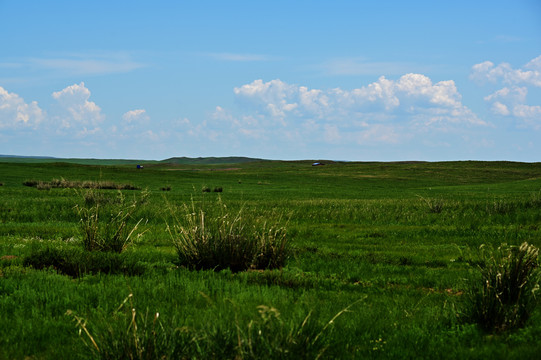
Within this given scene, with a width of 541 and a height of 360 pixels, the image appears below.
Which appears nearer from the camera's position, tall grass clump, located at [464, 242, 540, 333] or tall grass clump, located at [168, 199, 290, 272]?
tall grass clump, located at [464, 242, 540, 333]

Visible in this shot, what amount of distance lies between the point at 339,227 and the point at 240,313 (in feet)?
45.3

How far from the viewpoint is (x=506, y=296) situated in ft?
22.0

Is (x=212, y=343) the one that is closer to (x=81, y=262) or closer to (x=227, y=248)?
(x=227, y=248)

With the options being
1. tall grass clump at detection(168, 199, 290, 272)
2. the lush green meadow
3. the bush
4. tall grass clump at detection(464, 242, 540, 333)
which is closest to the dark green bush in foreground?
the lush green meadow

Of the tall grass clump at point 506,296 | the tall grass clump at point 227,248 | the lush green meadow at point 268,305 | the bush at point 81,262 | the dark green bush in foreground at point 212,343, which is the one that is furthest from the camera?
the tall grass clump at point 227,248

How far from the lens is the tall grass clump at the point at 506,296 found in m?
6.20

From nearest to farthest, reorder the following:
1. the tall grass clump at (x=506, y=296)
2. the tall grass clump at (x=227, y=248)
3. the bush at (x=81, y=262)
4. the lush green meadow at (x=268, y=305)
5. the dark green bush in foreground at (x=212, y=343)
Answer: the dark green bush in foreground at (x=212, y=343), the lush green meadow at (x=268, y=305), the tall grass clump at (x=506, y=296), the bush at (x=81, y=262), the tall grass clump at (x=227, y=248)

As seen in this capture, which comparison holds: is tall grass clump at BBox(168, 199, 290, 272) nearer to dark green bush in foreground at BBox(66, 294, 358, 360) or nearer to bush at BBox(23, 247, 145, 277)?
bush at BBox(23, 247, 145, 277)

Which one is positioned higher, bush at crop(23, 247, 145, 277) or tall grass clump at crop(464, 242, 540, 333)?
tall grass clump at crop(464, 242, 540, 333)

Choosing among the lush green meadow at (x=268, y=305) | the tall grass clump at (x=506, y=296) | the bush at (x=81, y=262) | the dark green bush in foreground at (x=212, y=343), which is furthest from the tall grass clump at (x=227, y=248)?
the dark green bush in foreground at (x=212, y=343)

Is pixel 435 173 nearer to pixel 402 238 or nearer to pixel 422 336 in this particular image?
pixel 402 238

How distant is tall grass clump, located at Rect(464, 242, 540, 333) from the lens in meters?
6.20

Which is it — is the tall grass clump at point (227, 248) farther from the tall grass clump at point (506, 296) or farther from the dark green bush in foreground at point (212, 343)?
the dark green bush in foreground at point (212, 343)

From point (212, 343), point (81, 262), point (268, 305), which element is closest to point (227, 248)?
point (81, 262)
